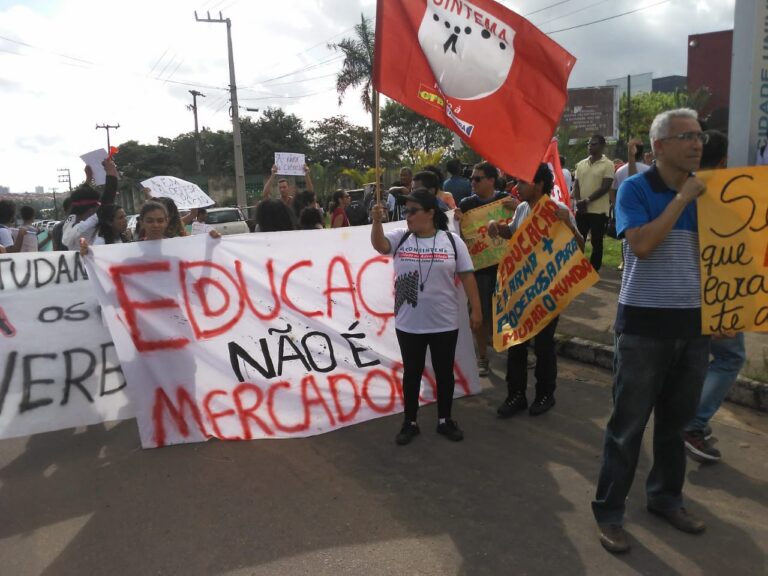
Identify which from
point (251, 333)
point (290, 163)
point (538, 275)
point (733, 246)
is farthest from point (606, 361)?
point (290, 163)

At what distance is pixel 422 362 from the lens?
3.99m

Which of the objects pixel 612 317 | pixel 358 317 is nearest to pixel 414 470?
pixel 358 317

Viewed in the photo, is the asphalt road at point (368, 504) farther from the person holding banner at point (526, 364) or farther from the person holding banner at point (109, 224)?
the person holding banner at point (109, 224)

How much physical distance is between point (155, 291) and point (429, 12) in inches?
99.4

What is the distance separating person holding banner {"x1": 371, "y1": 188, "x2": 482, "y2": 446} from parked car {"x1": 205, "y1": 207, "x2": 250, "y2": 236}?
1368 cm

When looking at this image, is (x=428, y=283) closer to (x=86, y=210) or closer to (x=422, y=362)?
(x=422, y=362)

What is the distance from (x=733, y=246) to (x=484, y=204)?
2.64 m

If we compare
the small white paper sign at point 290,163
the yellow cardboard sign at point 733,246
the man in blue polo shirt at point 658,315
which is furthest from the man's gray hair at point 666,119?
the small white paper sign at point 290,163

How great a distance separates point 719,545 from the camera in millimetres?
2746

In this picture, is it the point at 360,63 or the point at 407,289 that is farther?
the point at 360,63

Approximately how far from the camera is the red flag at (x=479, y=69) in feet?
12.3

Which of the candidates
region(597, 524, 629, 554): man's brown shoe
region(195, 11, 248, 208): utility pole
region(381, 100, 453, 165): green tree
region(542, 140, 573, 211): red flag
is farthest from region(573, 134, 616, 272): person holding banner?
region(381, 100, 453, 165): green tree

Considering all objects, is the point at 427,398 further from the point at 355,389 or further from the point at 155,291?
the point at 155,291

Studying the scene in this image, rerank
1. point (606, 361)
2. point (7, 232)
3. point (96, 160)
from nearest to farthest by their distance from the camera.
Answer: point (606, 361) → point (96, 160) → point (7, 232)
